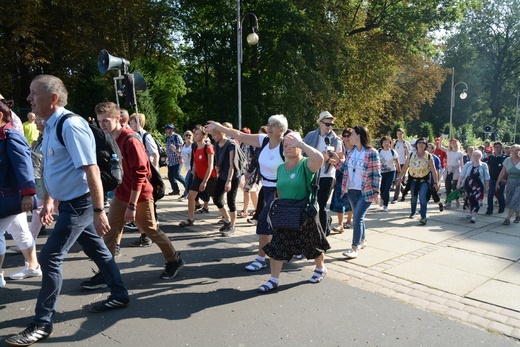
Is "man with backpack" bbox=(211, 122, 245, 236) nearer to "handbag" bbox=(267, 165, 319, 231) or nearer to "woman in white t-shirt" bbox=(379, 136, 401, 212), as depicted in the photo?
"handbag" bbox=(267, 165, 319, 231)

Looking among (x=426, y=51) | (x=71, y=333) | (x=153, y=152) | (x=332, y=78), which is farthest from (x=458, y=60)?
(x=71, y=333)

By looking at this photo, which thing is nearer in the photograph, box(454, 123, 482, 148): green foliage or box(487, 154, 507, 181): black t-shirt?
box(487, 154, 507, 181): black t-shirt

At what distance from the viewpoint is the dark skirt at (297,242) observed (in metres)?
4.55

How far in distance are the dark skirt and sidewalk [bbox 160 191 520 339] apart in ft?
2.37

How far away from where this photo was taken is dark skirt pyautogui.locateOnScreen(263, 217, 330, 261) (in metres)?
4.55

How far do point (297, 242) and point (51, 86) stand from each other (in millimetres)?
2782

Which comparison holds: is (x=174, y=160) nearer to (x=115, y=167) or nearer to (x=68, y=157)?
(x=115, y=167)

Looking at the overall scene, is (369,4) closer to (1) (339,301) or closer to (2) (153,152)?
(2) (153,152)

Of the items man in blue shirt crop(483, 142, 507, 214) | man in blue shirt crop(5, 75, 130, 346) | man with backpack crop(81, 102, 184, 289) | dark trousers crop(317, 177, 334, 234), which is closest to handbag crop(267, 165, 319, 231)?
man with backpack crop(81, 102, 184, 289)

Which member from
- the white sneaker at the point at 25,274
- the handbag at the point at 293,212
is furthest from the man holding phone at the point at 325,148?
the white sneaker at the point at 25,274

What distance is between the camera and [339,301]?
14.3 feet

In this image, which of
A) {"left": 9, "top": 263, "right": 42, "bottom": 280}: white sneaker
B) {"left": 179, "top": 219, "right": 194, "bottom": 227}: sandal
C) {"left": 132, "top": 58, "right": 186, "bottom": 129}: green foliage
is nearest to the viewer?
{"left": 9, "top": 263, "right": 42, "bottom": 280}: white sneaker

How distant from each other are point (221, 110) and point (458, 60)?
44108mm

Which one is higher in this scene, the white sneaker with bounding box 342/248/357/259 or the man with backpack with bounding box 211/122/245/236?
the man with backpack with bounding box 211/122/245/236
